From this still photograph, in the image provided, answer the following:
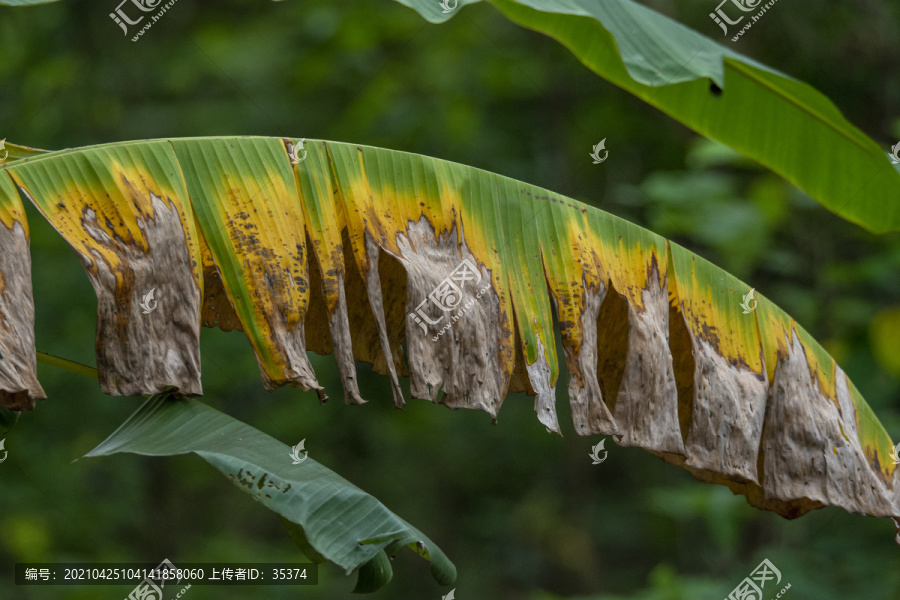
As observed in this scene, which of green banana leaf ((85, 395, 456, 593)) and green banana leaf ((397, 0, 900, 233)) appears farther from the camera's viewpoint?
green banana leaf ((397, 0, 900, 233))

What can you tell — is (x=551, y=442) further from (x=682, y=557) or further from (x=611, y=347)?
(x=611, y=347)

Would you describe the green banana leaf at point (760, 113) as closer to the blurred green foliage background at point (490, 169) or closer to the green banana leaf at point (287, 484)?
the green banana leaf at point (287, 484)

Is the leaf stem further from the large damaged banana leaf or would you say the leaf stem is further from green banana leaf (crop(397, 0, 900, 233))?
green banana leaf (crop(397, 0, 900, 233))

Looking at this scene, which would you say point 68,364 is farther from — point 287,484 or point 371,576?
point 371,576

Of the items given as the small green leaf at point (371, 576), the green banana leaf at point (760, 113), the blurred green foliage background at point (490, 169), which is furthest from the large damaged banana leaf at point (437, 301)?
the blurred green foliage background at point (490, 169)

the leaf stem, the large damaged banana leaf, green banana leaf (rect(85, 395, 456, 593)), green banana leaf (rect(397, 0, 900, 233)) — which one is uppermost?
green banana leaf (rect(397, 0, 900, 233))

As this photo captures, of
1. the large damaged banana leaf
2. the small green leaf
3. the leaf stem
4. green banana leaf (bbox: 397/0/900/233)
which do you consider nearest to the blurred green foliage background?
green banana leaf (bbox: 397/0/900/233)

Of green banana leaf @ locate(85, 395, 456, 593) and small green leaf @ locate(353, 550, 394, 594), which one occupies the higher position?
green banana leaf @ locate(85, 395, 456, 593)
